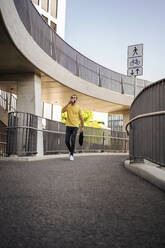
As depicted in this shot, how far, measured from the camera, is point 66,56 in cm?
1509

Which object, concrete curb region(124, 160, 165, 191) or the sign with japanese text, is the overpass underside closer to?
the sign with japanese text

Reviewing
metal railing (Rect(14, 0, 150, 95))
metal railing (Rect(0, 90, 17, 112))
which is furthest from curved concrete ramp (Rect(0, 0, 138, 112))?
metal railing (Rect(0, 90, 17, 112))

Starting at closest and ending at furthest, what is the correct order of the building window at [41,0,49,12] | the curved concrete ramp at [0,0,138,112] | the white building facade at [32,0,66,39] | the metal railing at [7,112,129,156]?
1. the curved concrete ramp at [0,0,138,112]
2. the metal railing at [7,112,129,156]
3. the building window at [41,0,49,12]
4. the white building facade at [32,0,66,39]

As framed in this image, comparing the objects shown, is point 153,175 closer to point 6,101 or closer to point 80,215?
point 80,215

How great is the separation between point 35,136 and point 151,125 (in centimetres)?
636

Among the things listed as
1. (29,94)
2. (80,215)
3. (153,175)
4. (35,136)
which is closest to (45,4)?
(29,94)

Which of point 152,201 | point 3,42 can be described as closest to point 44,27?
point 3,42

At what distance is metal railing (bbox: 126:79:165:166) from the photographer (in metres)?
4.27

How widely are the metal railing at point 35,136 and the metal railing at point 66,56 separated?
332 cm

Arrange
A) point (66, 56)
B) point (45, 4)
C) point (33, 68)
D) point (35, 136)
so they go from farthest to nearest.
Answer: point (45, 4) → point (66, 56) → point (33, 68) → point (35, 136)

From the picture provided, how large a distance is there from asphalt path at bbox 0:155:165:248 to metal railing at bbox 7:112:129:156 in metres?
5.02

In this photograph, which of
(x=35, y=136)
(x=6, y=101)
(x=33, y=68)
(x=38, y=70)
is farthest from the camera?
(x=6, y=101)

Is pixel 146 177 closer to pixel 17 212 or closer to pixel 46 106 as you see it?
pixel 17 212

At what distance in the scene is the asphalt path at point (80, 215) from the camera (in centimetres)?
208
